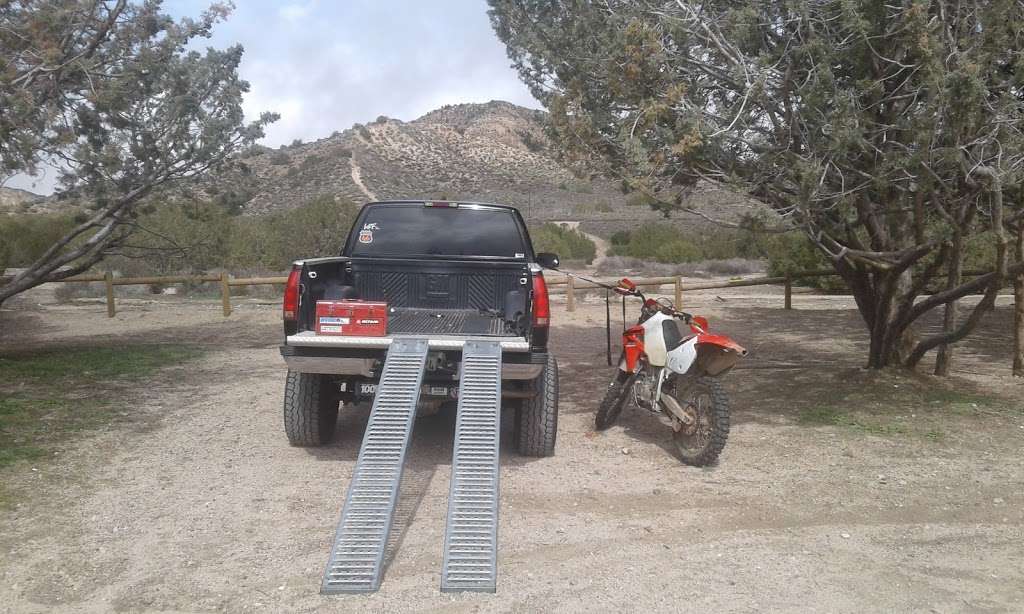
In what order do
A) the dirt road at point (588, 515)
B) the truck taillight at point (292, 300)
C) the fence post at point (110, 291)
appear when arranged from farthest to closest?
the fence post at point (110, 291) < the truck taillight at point (292, 300) < the dirt road at point (588, 515)

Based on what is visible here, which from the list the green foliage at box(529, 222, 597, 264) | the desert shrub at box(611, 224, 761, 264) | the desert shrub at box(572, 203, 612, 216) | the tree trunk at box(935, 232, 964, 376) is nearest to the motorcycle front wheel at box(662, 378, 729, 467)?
the tree trunk at box(935, 232, 964, 376)

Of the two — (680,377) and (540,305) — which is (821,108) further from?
(540,305)

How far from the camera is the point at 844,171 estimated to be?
766 centimetres

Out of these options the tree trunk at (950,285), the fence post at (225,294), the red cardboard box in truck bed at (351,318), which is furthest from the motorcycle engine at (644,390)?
the fence post at (225,294)

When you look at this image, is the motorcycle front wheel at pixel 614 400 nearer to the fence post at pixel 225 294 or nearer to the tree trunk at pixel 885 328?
Result: the tree trunk at pixel 885 328

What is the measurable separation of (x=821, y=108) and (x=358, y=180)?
48.6 m

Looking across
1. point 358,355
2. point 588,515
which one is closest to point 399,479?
point 588,515

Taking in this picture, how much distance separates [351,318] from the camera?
621cm

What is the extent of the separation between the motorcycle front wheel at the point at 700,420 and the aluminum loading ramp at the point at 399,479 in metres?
1.60

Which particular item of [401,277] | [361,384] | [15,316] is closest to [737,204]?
[401,277]

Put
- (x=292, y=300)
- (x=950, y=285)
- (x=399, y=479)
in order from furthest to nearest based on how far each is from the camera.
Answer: (x=950, y=285), (x=292, y=300), (x=399, y=479)

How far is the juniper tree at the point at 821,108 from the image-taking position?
258 inches

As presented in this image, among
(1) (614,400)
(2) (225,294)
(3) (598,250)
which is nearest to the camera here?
(1) (614,400)

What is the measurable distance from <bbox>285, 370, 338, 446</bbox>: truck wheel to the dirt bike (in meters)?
2.41
